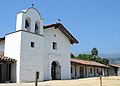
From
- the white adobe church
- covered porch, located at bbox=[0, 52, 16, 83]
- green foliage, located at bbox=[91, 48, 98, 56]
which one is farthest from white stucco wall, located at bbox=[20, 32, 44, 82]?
green foliage, located at bbox=[91, 48, 98, 56]

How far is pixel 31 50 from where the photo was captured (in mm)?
26953

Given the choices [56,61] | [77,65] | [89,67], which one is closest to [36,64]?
[56,61]

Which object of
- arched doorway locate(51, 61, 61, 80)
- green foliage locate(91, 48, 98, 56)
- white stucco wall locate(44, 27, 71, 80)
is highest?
green foliage locate(91, 48, 98, 56)

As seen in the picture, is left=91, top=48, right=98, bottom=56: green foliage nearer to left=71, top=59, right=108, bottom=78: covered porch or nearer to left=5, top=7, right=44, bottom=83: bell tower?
left=71, top=59, right=108, bottom=78: covered porch

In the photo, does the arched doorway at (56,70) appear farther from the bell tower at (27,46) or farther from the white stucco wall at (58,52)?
the bell tower at (27,46)

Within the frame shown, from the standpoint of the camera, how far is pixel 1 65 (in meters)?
25.8

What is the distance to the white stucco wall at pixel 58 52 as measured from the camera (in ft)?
99.8

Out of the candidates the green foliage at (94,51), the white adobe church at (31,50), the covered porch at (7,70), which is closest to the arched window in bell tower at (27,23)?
the white adobe church at (31,50)

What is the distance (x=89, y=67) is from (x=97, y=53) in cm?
2311

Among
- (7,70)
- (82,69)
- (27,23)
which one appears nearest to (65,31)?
(27,23)

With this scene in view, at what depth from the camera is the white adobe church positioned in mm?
25812

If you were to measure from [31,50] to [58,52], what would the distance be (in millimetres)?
6381

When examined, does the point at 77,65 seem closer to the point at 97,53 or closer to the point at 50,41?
the point at 50,41

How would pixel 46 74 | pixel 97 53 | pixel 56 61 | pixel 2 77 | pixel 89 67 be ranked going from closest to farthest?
pixel 2 77 → pixel 46 74 → pixel 56 61 → pixel 89 67 → pixel 97 53
